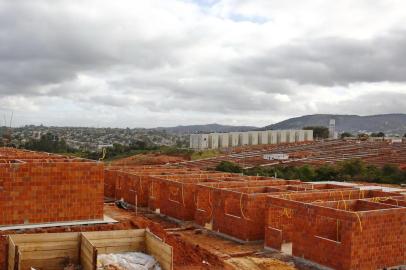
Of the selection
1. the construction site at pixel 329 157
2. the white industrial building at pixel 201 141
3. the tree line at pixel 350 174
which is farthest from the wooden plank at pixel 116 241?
the white industrial building at pixel 201 141

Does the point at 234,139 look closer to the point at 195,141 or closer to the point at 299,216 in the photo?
the point at 195,141

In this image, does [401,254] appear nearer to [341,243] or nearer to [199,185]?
[341,243]

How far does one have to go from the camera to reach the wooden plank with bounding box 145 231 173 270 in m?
9.69

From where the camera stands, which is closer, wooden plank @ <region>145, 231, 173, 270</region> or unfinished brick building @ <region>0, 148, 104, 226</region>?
wooden plank @ <region>145, 231, 173, 270</region>

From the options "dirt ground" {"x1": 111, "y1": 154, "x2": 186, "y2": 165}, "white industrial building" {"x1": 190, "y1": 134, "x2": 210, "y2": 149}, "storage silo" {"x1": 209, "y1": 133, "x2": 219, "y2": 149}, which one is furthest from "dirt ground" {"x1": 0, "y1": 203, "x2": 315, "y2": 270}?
"storage silo" {"x1": 209, "y1": 133, "x2": 219, "y2": 149}

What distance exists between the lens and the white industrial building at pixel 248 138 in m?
81.1

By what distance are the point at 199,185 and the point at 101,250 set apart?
6.78 m

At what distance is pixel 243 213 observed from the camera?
1462 centimetres

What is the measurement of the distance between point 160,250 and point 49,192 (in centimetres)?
437

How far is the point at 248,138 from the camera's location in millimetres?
88062

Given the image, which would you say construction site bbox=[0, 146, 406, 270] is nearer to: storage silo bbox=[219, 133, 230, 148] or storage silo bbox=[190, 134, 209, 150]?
storage silo bbox=[190, 134, 209, 150]

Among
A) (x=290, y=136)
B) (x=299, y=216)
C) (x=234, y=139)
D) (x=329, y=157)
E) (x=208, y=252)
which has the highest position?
(x=290, y=136)

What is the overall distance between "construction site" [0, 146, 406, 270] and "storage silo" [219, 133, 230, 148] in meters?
65.8

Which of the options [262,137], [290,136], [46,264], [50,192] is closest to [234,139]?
[262,137]
